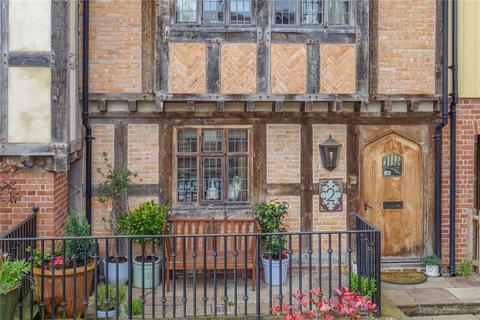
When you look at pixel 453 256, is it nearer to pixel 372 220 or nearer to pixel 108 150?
pixel 372 220

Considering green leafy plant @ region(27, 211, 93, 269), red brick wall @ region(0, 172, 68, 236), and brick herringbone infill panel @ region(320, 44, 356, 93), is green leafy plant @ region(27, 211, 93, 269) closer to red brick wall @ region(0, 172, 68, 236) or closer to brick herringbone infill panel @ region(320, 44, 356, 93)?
red brick wall @ region(0, 172, 68, 236)

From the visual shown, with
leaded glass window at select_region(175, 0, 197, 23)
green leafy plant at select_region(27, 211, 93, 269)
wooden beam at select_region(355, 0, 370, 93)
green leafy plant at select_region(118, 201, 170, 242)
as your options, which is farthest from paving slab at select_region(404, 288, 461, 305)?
leaded glass window at select_region(175, 0, 197, 23)

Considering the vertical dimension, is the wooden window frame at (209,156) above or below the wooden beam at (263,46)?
below

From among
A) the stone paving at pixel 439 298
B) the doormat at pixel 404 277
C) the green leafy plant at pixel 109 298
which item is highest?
the green leafy plant at pixel 109 298

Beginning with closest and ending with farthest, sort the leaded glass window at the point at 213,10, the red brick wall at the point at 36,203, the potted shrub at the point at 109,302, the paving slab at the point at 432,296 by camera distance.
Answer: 1. the potted shrub at the point at 109,302
2. the red brick wall at the point at 36,203
3. the paving slab at the point at 432,296
4. the leaded glass window at the point at 213,10

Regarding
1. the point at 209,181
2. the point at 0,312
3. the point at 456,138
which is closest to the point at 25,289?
the point at 0,312

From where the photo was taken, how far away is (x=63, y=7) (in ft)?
24.1

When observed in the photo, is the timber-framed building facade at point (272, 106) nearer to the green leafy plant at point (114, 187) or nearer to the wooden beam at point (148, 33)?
the wooden beam at point (148, 33)

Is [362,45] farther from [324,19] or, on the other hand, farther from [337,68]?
[324,19]

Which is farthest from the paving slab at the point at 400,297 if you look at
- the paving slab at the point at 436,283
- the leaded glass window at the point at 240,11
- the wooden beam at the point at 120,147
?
the leaded glass window at the point at 240,11

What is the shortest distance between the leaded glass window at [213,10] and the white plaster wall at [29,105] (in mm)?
2779

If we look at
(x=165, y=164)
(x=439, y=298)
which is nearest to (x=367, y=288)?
(x=439, y=298)

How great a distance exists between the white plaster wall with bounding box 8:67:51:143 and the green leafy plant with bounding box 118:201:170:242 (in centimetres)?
180

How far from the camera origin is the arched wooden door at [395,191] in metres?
9.22
